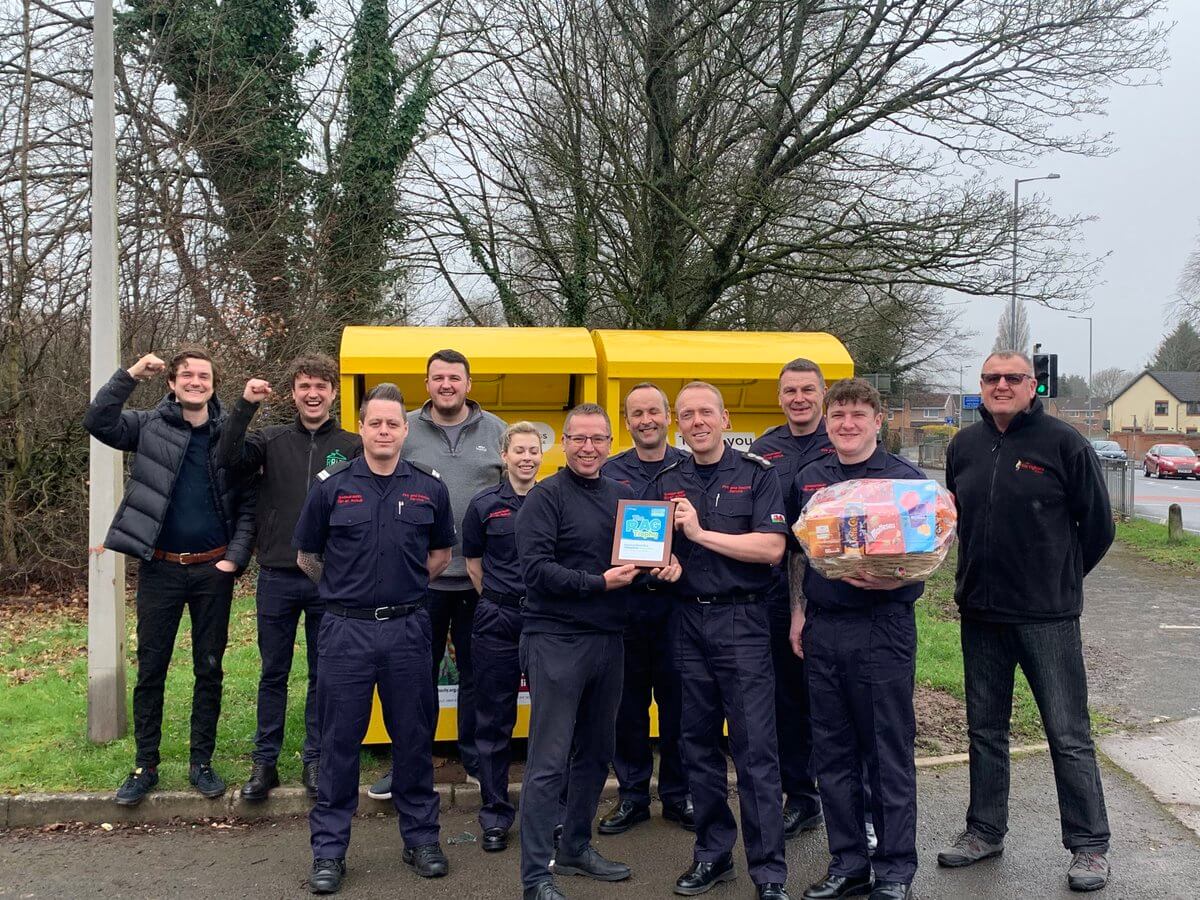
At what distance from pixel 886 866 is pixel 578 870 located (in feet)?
3.84

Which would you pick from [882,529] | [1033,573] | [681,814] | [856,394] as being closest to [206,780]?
[681,814]

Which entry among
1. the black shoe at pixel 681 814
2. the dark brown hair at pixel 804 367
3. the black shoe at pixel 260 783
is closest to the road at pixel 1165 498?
the dark brown hair at pixel 804 367

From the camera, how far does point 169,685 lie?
20.2 ft

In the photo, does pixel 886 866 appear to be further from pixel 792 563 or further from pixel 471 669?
pixel 471 669

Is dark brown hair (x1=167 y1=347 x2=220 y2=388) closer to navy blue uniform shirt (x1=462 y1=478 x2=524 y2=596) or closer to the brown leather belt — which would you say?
the brown leather belt

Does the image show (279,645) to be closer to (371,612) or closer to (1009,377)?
(371,612)

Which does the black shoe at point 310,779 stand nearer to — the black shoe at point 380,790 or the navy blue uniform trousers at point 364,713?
the black shoe at point 380,790

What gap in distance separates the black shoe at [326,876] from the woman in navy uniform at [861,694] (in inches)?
69.9

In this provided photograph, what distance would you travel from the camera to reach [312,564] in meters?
3.95

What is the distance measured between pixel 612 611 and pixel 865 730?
102 cm

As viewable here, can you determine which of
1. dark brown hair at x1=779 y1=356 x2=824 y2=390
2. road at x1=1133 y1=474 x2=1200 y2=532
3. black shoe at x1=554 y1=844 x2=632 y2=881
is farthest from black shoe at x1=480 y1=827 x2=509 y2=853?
road at x1=1133 y1=474 x2=1200 y2=532

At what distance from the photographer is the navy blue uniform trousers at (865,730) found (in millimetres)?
3383

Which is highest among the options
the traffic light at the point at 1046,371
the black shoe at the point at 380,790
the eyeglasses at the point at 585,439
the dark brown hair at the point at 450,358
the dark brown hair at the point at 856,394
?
the traffic light at the point at 1046,371

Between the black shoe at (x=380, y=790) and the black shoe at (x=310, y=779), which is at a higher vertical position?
the black shoe at (x=310, y=779)
